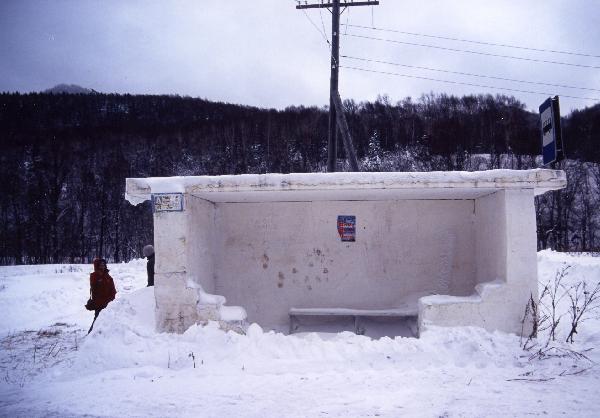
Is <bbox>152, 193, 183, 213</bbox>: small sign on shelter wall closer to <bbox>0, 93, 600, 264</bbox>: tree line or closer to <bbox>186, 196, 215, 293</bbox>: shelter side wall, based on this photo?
<bbox>186, 196, 215, 293</bbox>: shelter side wall

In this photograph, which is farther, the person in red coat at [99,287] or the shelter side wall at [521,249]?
the person in red coat at [99,287]

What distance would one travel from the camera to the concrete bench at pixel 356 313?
20.4ft

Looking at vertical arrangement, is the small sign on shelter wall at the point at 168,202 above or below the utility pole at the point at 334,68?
below

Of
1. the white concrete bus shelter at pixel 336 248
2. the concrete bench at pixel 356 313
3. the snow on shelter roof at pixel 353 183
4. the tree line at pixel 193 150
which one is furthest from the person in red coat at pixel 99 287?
the tree line at pixel 193 150

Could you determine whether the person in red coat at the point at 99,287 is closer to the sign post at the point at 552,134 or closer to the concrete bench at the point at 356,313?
the concrete bench at the point at 356,313

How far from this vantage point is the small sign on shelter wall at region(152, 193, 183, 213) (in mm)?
5371

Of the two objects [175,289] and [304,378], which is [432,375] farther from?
[175,289]

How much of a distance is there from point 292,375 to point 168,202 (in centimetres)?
285

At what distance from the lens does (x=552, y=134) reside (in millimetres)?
4734

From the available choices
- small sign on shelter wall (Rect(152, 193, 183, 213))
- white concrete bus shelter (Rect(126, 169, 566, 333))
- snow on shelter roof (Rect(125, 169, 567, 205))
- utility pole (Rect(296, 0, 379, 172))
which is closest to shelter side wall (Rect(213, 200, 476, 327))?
white concrete bus shelter (Rect(126, 169, 566, 333))

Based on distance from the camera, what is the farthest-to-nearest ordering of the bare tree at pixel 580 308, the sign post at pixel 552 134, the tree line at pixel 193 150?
the tree line at pixel 193 150 → the bare tree at pixel 580 308 → the sign post at pixel 552 134

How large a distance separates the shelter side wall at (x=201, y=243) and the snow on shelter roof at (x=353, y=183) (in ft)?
1.49

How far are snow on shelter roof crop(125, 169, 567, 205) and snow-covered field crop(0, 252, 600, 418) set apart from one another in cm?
188

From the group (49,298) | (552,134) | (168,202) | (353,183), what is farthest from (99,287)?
(552,134)
